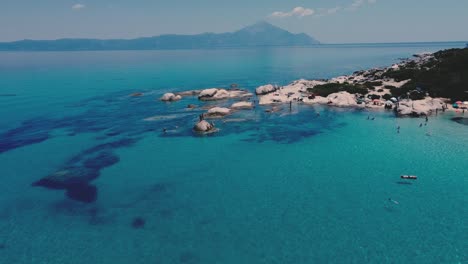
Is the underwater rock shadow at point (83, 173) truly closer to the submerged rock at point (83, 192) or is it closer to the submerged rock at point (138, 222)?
the submerged rock at point (83, 192)

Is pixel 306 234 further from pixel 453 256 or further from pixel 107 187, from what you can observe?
pixel 107 187

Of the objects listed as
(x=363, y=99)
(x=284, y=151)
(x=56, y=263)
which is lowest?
(x=56, y=263)

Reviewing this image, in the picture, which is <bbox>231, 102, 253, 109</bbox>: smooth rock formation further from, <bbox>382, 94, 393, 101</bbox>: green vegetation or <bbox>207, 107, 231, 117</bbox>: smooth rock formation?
<bbox>382, 94, 393, 101</bbox>: green vegetation

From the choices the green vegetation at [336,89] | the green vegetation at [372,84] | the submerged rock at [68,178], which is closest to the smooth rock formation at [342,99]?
the green vegetation at [336,89]

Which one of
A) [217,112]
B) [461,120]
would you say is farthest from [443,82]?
[217,112]

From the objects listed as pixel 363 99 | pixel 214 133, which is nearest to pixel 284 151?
pixel 214 133

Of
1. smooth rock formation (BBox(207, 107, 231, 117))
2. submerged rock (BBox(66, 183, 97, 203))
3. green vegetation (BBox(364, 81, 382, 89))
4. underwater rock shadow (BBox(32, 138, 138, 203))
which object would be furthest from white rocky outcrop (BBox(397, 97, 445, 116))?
submerged rock (BBox(66, 183, 97, 203))
